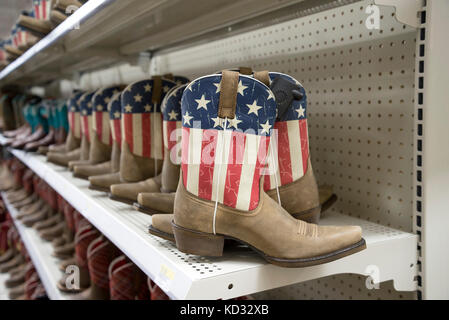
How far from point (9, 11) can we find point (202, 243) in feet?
17.7

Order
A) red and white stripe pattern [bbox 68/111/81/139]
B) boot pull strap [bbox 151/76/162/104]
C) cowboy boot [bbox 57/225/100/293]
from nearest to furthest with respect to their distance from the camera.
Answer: boot pull strap [bbox 151/76/162/104], cowboy boot [bbox 57/225/100/293], red and white stripe pattern [bbox 68/111/81/139]

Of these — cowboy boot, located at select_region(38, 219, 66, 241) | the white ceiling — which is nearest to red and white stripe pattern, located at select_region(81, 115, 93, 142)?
cowboy boot, located at select_region(38, 219, 66, 241)

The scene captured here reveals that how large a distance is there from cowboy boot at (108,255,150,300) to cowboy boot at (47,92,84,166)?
73 centimetres

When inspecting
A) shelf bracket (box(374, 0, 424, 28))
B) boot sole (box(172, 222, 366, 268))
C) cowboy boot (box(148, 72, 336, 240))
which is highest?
shelf bracket (box(374, 0, 424, 28))

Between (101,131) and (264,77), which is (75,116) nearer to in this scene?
(101,131)

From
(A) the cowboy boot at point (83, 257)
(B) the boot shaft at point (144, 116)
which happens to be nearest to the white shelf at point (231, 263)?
(B) the boot shaft at point (144, 116)

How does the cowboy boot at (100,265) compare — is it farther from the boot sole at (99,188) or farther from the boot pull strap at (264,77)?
the boot pull strap at (264,77)

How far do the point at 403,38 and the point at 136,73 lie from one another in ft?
5.67

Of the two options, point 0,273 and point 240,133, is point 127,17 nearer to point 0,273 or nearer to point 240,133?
point 240,133

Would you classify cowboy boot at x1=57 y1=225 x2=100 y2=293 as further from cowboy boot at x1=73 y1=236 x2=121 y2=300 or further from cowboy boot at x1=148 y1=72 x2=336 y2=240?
cowboy boot at x1=148 y1=72 x2=336 y2=240

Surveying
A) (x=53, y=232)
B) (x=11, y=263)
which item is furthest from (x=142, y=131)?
(x=11, y=263)

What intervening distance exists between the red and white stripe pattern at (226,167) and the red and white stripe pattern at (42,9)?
1.73 m

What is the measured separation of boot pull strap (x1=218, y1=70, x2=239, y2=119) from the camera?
771 mm

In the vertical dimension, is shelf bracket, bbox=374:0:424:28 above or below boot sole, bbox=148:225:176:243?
above
